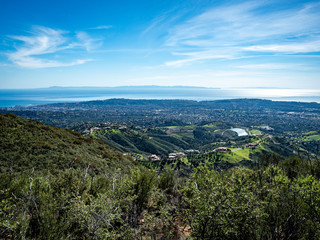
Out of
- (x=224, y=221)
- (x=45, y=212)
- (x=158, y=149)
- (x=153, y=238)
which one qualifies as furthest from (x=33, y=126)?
(x=158, y=149)

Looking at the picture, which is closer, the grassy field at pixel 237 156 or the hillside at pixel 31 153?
the hillside at pixel 31 153

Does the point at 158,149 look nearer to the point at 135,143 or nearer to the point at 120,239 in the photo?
the point at 135,143

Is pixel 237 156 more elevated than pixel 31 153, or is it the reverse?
pixel 31 153

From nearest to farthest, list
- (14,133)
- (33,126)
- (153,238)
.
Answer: (153,238), (14,133), (33,126)

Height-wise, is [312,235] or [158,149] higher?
[312,235]

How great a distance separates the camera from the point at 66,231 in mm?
4551

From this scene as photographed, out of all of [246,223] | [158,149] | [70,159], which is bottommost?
[158,149]

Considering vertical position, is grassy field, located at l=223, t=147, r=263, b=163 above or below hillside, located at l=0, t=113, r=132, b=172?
below

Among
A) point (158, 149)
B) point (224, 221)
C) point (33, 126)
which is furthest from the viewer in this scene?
point (158, 149)

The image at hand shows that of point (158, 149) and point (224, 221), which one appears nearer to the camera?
point (224, 221)

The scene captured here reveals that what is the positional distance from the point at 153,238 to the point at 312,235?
3948mm

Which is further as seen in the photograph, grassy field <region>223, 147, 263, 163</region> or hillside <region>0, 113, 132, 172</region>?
grassy field <region>223, 147, 263, 163</region>

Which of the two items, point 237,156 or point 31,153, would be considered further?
point 237,156

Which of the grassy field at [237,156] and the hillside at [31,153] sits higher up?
the hillside at [31,153]
